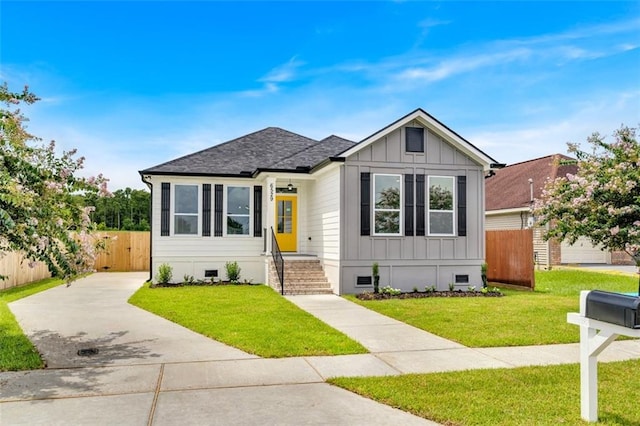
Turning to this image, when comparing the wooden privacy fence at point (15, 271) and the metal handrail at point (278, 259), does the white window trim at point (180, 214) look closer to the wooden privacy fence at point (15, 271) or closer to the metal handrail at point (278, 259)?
the metal handrail at point (278, 259)

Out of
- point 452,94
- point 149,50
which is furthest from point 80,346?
point 452,94

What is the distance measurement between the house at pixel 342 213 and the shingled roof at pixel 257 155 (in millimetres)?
91

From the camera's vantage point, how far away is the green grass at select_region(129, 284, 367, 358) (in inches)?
270

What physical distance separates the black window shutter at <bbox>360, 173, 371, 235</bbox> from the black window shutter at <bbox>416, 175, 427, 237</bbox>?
1.45 m

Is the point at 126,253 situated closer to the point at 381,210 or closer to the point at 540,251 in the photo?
the point at 381,210

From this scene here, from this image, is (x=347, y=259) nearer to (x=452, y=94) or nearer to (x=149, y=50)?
(x=452, y=94)

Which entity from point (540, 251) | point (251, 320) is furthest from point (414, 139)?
point (540, 251)

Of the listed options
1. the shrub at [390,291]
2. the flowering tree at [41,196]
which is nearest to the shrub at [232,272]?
the shrub at [390,291]

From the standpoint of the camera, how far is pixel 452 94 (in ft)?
53.0

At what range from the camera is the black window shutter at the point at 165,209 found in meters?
15.7

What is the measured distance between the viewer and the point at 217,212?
1622 centimetres

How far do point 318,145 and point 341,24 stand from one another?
539cm

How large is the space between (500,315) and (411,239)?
169 inches

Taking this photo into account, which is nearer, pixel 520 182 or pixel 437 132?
pixel 437 132
